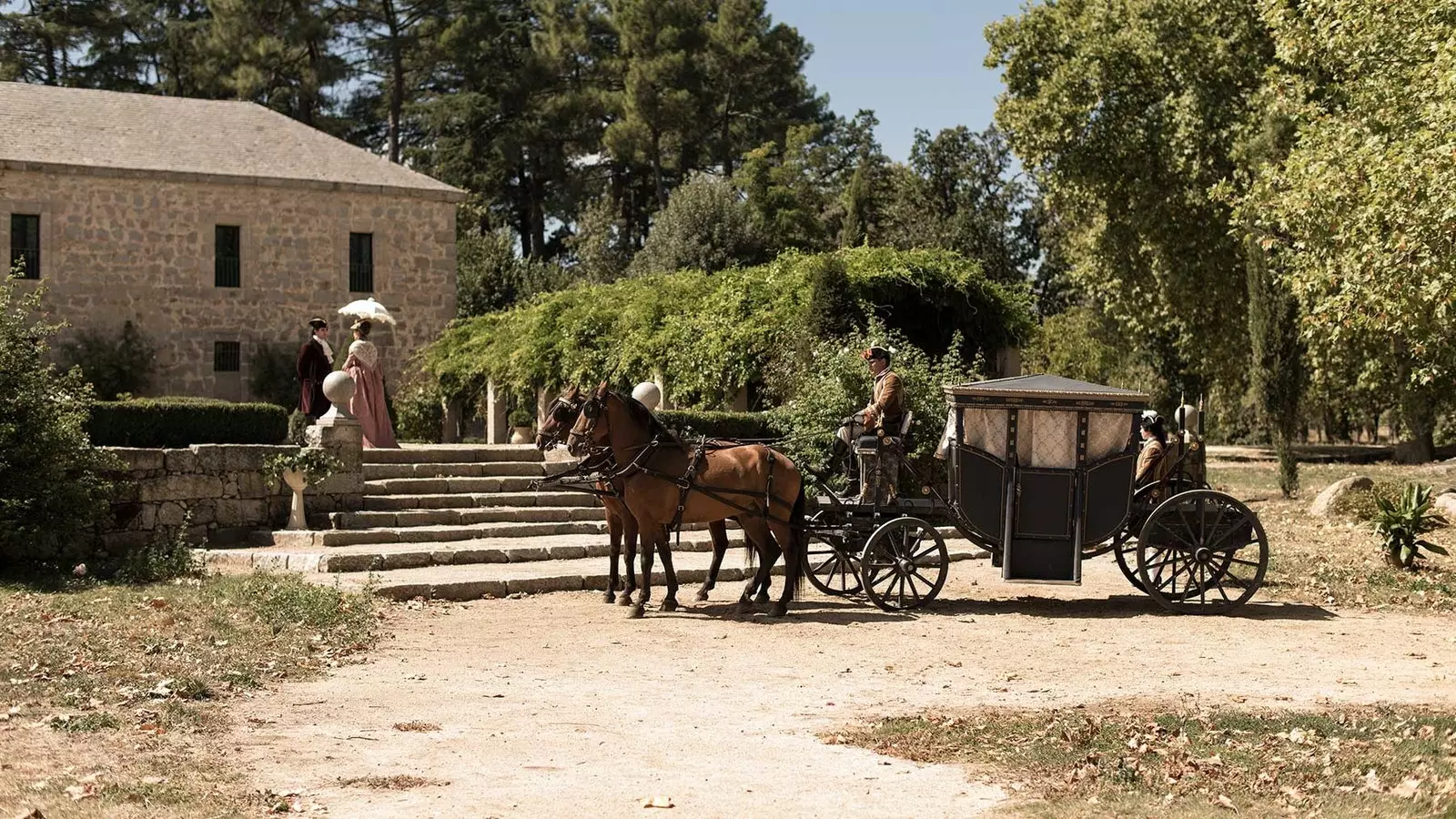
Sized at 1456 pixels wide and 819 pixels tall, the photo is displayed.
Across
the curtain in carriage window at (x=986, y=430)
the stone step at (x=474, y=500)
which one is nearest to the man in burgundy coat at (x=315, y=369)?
the stone step at (x=474, y=500)

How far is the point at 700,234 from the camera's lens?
43.5 meters

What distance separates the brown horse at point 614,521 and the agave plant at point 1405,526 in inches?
274

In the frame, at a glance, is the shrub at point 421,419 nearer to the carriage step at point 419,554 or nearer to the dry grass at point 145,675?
the carriage step at point 419,554

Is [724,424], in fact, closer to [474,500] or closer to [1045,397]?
[474,500]

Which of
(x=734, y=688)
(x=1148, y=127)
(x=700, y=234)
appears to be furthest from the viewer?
(x=700, y=234)

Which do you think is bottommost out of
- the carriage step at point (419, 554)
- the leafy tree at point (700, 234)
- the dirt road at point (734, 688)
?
the dirt road at point (734, 688)

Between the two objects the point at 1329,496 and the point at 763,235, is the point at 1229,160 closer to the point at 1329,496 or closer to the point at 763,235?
the point at 1329,496

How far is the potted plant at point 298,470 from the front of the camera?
52.9 feet

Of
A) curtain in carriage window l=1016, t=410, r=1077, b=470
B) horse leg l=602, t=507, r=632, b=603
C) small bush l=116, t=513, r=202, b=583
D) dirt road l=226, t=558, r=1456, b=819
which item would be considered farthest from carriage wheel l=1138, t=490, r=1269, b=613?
small bush l=116, t=513, r=202, b=583

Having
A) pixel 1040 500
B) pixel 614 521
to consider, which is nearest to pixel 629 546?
pixel 614 521

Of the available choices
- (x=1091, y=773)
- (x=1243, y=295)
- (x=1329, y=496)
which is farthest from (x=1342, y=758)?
(x=1243, y=295)

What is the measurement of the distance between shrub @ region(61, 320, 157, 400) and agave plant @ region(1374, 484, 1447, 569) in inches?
945

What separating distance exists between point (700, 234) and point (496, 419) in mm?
16874

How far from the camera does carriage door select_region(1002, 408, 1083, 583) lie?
482 inches
